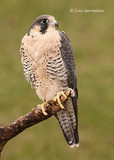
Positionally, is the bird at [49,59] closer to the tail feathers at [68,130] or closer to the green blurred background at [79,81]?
the tail feathers at [68,130]

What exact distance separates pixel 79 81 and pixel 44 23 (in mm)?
3533

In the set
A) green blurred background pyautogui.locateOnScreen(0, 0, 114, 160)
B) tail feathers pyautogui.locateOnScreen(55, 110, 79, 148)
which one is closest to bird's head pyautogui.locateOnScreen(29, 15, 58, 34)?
tail feathers pyautogui.locateOnScreen(55, 110, 79, 148)

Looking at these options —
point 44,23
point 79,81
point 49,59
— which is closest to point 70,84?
point 49,59

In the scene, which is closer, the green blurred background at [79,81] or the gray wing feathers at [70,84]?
the gray wing feathers at [70,84]

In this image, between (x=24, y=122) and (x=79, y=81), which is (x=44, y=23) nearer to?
(x=24, y=122)

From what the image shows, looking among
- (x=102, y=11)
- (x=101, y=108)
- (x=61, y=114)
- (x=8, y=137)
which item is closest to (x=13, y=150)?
(x=101, y=108)

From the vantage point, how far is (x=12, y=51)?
23.7 ft

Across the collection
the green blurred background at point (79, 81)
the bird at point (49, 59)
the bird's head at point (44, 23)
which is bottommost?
the green blurred background at point (79, 81)

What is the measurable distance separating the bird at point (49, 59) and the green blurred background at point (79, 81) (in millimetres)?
2231

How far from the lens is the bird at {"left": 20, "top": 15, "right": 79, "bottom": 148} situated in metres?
3.14

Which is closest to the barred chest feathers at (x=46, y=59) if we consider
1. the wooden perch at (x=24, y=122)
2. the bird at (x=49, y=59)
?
the bird at (x=49, y=59)

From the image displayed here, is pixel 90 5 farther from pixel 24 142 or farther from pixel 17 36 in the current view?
pixel 24 142

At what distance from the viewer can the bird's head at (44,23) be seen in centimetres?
315

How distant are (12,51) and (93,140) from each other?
2.55 m
